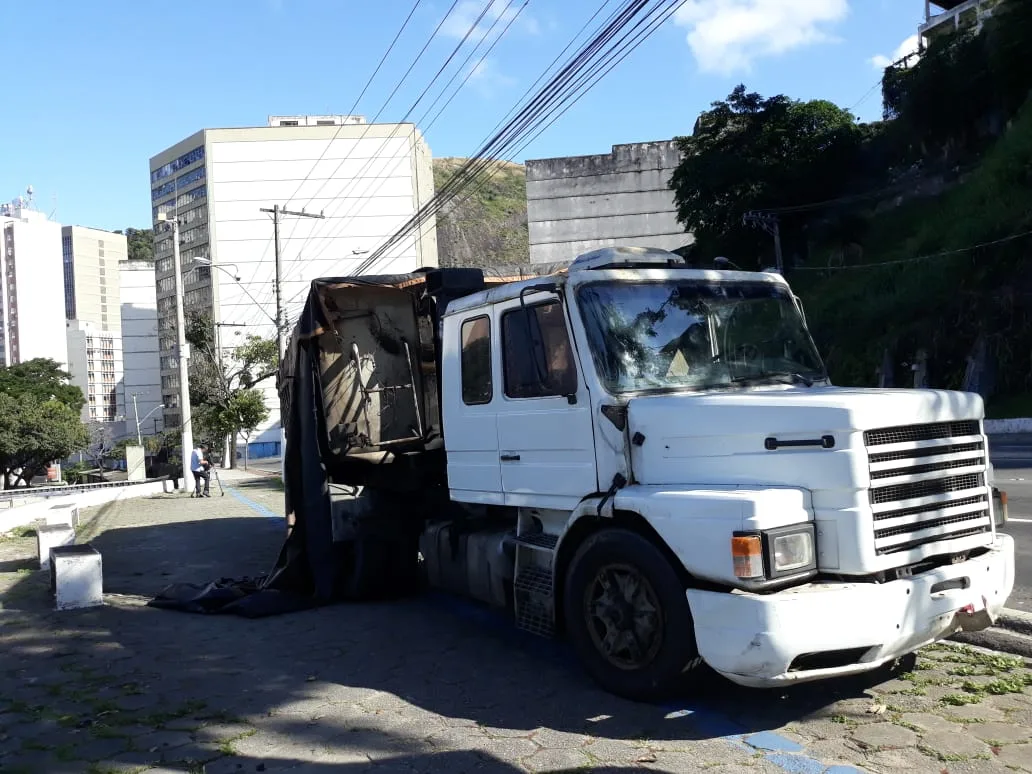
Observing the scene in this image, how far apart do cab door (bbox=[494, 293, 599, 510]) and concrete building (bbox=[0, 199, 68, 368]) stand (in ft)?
535

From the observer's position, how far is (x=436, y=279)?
25.5 feet

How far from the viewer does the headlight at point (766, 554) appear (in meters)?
4.17

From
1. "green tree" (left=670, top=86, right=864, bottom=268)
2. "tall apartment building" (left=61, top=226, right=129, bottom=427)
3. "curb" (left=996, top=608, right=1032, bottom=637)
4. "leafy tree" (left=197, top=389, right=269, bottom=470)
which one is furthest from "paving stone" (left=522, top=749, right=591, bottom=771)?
"tall apartment building" (left=61, top=226, right=129, bottom=427)

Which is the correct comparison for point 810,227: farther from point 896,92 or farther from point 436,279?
point 436,279

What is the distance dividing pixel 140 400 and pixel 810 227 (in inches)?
3955

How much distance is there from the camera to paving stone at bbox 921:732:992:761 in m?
4.09

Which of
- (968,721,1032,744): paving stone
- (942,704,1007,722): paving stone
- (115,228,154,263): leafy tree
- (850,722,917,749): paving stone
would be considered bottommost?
(968,721,1032,744): paving stone

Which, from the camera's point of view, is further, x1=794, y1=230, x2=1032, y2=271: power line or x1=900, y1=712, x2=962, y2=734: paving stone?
x1=794, y1=230, x2=1032, y2=271: power line

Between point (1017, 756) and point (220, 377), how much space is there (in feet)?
210

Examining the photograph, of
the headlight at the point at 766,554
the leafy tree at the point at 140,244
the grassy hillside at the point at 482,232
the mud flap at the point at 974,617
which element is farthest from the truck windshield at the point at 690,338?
the leafy tree at the point at 140,244

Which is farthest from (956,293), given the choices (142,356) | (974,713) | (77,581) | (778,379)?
(142,356)

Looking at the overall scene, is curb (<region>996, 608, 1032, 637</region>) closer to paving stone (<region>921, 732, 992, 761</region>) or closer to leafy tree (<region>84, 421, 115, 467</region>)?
paving stone (<region>921, 732, 992, 761</region>)

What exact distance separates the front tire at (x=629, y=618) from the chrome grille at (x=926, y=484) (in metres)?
1.07

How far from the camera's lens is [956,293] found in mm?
33469
